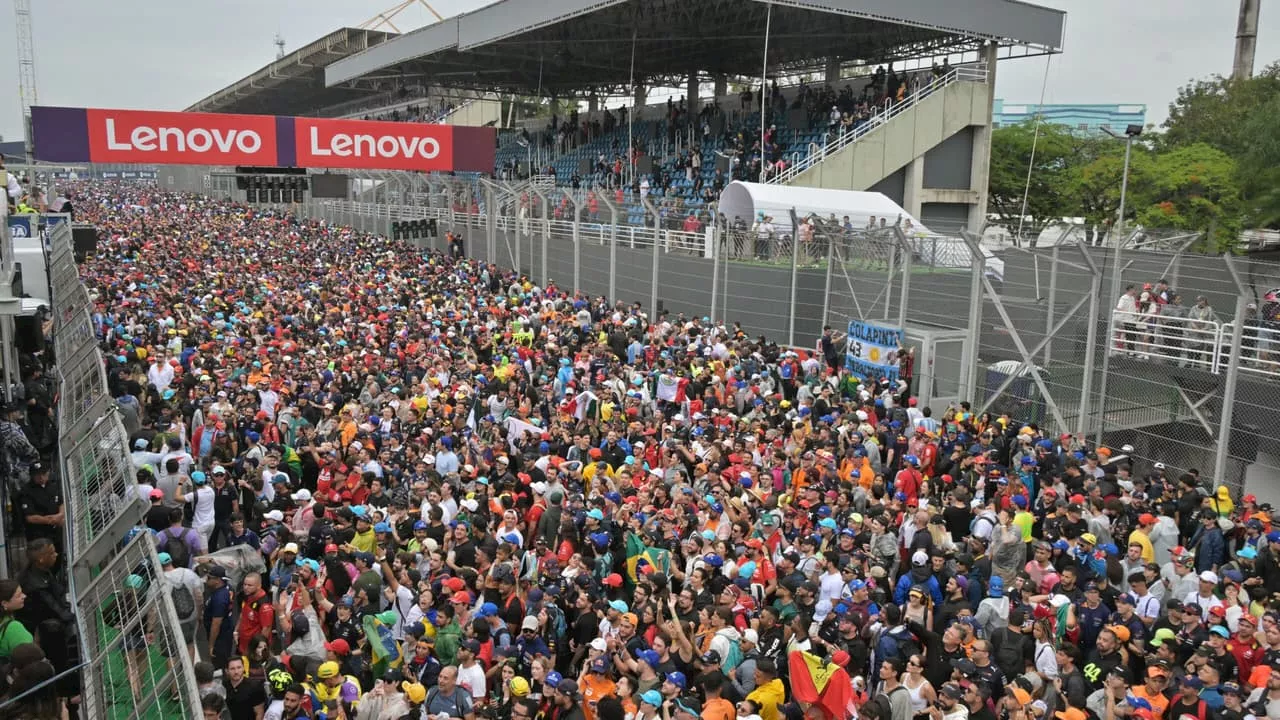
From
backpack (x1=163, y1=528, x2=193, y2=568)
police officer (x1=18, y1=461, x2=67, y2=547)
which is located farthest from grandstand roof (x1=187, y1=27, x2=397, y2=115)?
backpack (x1=163, y1=528, x2=193, y2=568)

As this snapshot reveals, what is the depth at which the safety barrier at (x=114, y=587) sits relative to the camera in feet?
17.1

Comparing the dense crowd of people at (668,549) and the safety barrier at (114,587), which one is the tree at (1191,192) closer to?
the dense crowd of people at (668,549)

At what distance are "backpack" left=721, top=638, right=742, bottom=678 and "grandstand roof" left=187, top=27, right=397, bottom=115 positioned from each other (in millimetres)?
40250

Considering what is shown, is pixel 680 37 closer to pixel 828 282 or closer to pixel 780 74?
pixel 780 74

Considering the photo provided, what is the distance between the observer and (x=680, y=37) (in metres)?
32.4

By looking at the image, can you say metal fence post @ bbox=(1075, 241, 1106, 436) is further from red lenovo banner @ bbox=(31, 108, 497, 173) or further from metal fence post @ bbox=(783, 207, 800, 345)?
red lenovo banner @ bbox=(31, 108, 497, 173)

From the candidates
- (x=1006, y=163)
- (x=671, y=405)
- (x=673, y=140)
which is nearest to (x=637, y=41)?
(x=673, y=140)

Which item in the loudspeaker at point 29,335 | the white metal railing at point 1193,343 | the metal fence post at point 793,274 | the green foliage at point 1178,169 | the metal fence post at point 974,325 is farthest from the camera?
the green foliage at point 1178,169

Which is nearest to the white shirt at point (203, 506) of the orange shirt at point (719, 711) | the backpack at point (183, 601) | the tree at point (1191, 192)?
the backpack at point (183, 601)

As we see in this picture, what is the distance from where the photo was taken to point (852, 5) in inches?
980

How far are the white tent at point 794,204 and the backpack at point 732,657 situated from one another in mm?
15094

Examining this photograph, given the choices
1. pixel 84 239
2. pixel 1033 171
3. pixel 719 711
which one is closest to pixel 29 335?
pixel 84 239

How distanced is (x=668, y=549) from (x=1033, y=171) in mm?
38201

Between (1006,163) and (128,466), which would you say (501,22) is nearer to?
(1006,163)
